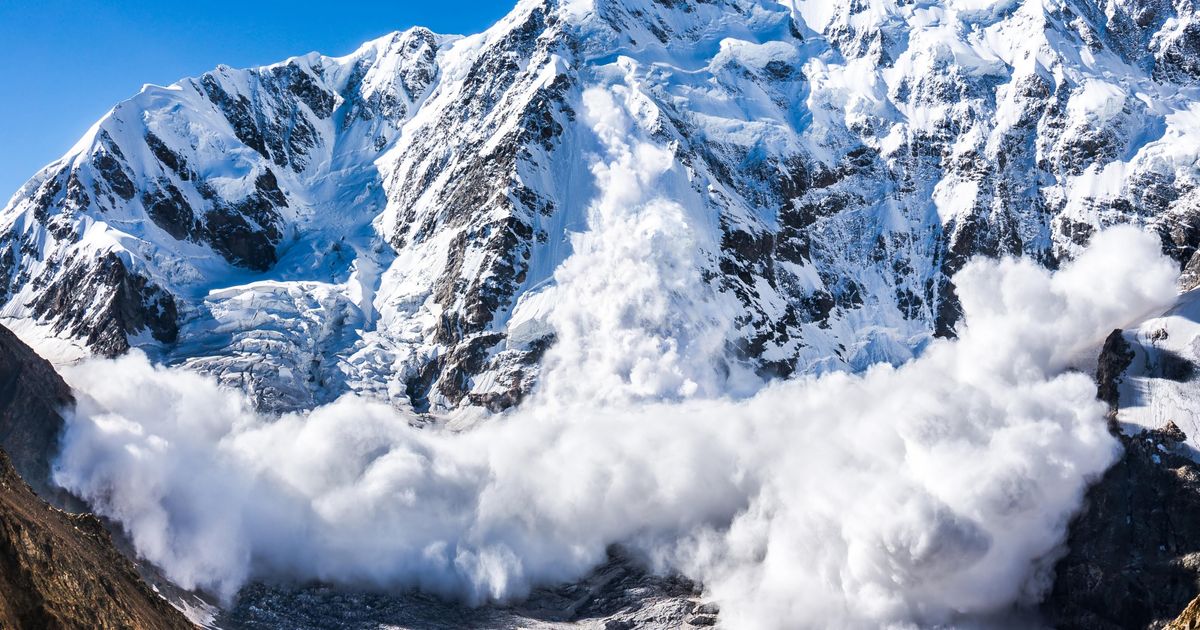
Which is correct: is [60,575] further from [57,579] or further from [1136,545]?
[1136,545]

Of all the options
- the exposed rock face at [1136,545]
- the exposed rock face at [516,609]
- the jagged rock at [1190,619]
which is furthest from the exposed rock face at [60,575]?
the exposed rock face at [1136,545]

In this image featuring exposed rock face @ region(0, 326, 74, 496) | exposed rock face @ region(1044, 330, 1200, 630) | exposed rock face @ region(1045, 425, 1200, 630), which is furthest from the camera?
exposed rock face @ region(0, 326, 74, 496)

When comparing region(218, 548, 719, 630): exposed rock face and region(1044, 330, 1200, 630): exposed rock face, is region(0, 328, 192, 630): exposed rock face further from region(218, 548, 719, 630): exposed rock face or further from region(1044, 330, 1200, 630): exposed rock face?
region(1044, 330, 1200, 630): exposed rock face

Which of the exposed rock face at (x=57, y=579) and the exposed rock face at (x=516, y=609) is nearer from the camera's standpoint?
the exposed rock face at (x=57, y=579)

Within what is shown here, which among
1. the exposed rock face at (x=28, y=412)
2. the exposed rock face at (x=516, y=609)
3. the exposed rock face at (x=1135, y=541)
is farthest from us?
the exposed rock face at (x=28, y=412)

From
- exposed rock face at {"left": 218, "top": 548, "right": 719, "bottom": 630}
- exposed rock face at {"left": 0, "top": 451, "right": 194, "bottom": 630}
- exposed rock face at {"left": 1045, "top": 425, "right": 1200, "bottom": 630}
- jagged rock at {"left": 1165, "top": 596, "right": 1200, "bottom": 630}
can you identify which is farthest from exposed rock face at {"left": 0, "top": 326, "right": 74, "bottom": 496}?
jagged rock at {"left": 1165, "top": 596, "right": 1200, "bottom": 630}

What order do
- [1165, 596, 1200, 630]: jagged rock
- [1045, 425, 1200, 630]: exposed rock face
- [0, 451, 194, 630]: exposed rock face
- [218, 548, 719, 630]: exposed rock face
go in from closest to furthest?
[1165, 596, 1200, 630]: jagged rock → [0, 451, 194, 630]: exposed rock face → [1045, 425, 1200, 630]: exposed rock face → [218, 548, 719, 630]: exposed rock face

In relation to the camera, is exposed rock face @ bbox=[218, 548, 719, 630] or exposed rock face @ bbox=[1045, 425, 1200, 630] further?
exposed rock face @ bbox=[218, 548, 719, 630]

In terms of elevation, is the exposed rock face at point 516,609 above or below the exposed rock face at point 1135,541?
below

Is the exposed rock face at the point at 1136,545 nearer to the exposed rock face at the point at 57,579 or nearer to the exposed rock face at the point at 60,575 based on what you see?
the exposed rock face at the point at 60,575

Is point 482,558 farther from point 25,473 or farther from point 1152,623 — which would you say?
point 1152,623

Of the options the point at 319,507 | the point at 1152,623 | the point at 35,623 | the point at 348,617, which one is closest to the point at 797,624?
the point at 1152,623

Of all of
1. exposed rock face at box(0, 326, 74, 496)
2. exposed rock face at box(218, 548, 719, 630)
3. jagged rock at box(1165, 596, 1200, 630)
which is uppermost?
exposed rock face at box(0, 326, 74, 496)

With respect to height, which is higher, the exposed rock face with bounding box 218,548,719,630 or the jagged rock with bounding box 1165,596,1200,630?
the exposed rock face with bounding box 218,548,719,630
